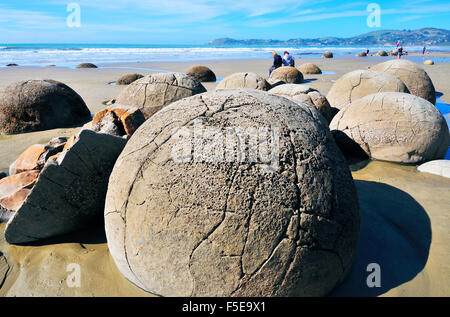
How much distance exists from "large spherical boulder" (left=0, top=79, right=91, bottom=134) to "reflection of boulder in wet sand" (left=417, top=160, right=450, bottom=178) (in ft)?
26.3

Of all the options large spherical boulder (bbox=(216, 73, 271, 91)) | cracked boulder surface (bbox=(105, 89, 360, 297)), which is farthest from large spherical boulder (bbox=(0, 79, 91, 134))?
cracked boulder surface (bbox=(105, 89, 360, 297))

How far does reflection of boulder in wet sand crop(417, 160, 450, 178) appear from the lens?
15.1ft

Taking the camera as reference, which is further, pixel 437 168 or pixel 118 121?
pixel 437 168

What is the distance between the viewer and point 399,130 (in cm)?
511

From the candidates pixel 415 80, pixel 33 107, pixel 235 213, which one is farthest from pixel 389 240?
pixel 33 107

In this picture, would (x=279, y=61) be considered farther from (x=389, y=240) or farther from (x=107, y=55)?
(x=107, y=55)

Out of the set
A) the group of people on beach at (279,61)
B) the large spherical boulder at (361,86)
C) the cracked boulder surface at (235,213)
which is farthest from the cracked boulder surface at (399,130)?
the group of people on beach at (279,61)

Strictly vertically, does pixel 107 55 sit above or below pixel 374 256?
above

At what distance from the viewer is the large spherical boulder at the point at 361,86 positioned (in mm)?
7129

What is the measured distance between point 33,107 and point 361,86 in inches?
317

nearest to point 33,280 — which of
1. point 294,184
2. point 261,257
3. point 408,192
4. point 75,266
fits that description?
point 75,266

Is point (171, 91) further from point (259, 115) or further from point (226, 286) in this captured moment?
point (226, 286)

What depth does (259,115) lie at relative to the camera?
2340mm

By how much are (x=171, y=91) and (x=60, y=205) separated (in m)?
3.92
